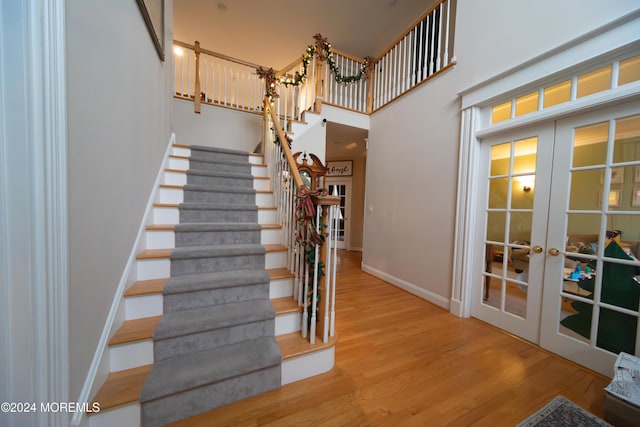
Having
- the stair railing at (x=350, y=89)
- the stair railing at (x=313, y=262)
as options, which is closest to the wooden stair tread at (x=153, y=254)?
the stair railing at (x=313, y=262)

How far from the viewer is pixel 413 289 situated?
3.02 meters

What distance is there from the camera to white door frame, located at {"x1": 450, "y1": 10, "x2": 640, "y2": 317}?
1504 millimetres

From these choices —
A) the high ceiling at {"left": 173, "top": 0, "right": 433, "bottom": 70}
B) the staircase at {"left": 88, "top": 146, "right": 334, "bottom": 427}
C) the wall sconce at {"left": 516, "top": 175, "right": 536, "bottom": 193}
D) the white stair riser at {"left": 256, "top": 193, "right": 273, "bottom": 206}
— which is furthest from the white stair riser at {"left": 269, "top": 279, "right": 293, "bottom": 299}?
the high ceiling at {"left": 173, "top": 0, "right": 433, "bottom": 70}

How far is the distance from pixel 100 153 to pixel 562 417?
2.96m

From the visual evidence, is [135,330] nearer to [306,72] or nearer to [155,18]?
[155,18]

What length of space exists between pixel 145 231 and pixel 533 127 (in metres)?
3.54

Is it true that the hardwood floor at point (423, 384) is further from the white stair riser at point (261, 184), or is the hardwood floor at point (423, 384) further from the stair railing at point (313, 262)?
the white stair riser at point (261, 184)

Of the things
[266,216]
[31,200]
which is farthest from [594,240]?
[31,200]

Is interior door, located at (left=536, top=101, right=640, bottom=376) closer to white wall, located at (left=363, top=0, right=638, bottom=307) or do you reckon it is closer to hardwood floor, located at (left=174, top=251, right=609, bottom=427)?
hardwood floor, located at (left=174, top=251, right=609, bottom=427)

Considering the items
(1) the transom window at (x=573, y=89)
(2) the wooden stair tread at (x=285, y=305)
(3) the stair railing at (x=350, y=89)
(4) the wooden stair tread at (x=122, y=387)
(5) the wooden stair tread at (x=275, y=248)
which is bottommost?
(4) the wooden stair tread at (x=122, y=387)

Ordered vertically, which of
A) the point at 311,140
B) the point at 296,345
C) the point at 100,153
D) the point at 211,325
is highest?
the point at 311,140

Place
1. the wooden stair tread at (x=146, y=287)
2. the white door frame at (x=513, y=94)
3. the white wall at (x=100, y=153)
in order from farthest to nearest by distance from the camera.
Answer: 1. the white door frame at (x=513, y=94)
2. the wooden stair tread at (x=146, y=287)
3. the white wall at (x=100, y=153)

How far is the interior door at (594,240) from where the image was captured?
154 cm

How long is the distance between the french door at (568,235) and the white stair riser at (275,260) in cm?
213
